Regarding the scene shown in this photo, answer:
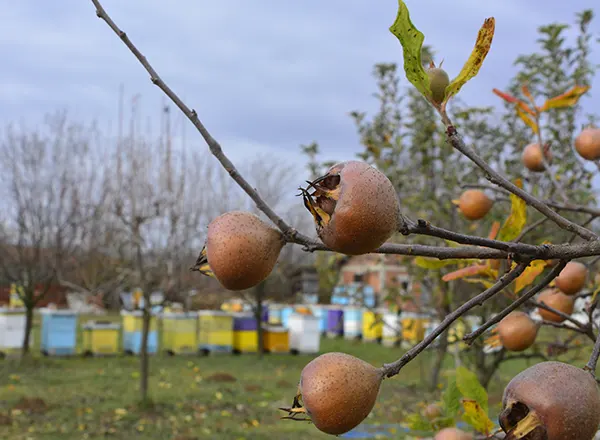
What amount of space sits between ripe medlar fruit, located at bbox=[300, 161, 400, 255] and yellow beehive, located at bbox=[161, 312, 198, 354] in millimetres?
14079

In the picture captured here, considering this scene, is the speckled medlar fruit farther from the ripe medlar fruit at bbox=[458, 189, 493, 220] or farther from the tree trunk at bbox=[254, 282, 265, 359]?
the tree trunk at bbox=[254, 282, 265, 359]

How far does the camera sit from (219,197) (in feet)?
71.8

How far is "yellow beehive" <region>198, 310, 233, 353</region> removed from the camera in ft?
47.7

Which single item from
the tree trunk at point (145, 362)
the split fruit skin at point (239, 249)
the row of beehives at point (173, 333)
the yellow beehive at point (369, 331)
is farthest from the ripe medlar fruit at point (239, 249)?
the yellow beehive at point (369, 331)

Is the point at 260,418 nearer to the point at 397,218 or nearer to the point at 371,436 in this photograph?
the point at 371,436

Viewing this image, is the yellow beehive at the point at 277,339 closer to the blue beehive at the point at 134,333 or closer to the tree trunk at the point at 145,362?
the blue beehive at the point at 134,333

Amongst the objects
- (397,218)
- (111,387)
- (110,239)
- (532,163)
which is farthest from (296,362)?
(397,218)

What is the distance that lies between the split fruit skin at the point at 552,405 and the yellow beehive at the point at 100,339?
44.7ft

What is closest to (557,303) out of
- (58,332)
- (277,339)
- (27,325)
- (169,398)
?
(169,398)

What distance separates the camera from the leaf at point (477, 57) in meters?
0.86

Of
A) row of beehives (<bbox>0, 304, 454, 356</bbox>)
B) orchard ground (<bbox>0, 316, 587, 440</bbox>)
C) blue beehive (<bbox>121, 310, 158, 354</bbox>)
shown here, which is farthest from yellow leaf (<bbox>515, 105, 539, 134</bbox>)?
blue beehive (<bbox>121, 310, 158, 354</bbox>)

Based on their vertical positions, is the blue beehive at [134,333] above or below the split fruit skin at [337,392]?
below

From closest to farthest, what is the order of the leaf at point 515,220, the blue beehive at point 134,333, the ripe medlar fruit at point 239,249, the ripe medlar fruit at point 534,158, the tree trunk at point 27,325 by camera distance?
the ripe medlar fruit at point 239,249, the leaf at point 515,220, the ripe medlar fruit at point 534,158, the tree trunk at point 27,325, the blue beehive at point 134,333

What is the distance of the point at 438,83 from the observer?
92 cm
